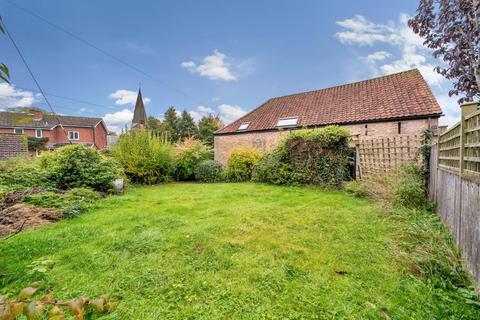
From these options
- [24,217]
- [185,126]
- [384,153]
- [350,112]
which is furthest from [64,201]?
[185,126]

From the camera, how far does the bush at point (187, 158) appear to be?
11.5 meters

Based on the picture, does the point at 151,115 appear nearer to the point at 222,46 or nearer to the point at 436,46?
the point at 222,46

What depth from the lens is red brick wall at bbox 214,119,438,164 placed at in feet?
31.9

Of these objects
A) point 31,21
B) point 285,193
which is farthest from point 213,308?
point 31,21

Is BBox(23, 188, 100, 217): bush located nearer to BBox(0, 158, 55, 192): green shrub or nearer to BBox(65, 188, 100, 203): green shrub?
BBox(65, 188, 100, 203): green shrub

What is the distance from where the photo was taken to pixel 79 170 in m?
7.09

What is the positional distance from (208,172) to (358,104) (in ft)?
28.3

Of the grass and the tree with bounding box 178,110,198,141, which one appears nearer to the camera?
the grass

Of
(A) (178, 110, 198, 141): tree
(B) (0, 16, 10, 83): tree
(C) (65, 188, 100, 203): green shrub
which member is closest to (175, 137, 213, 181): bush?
(C) (65, 188, 100, 203): green shrub

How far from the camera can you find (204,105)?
27547mm

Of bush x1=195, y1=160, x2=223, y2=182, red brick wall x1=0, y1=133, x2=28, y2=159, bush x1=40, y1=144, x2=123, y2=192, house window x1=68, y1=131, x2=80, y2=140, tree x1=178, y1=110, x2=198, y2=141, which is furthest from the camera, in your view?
house window x1=68, y1=131, x2=80, y2=140

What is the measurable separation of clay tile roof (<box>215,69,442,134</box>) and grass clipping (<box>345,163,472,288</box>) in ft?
17.7

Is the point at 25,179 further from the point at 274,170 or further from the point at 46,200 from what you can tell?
the point at 274,170

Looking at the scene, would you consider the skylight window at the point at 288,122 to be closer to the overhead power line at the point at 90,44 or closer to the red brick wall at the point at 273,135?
the red brick wall at the point at 273,135
